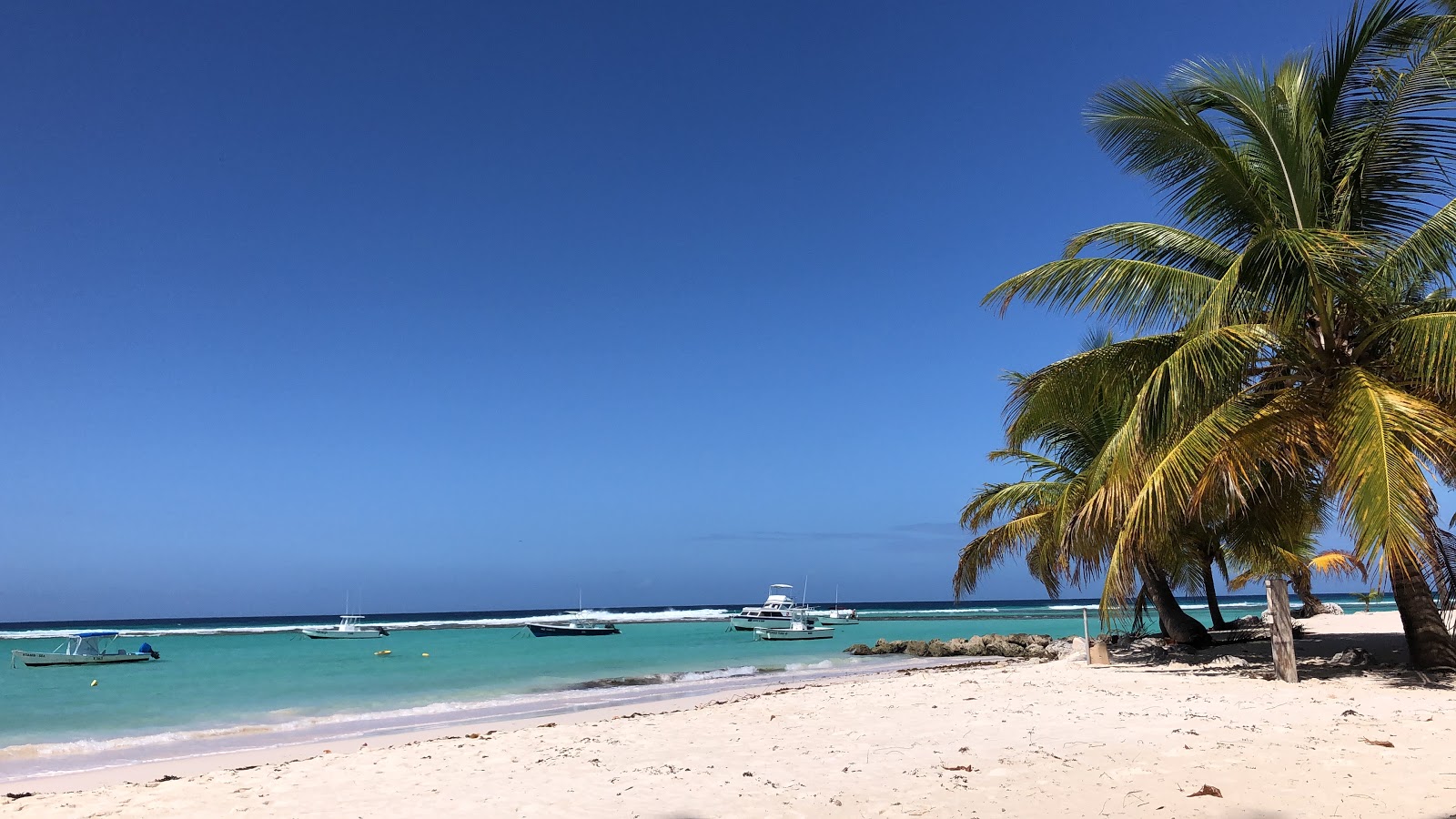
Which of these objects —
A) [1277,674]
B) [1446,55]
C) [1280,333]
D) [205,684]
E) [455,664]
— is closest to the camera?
[1446,55]

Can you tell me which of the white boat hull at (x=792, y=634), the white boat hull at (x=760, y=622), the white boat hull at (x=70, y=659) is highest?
the white boat hull at (x=70, y=659)

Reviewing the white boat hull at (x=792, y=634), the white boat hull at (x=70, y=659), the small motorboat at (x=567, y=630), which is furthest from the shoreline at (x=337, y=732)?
the small motorboat at (x=567, y=630)

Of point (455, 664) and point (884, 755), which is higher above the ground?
point (884, 755)

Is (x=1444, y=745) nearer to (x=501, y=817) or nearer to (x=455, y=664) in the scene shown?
(x=501, y=817)

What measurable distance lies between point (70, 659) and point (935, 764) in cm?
3315

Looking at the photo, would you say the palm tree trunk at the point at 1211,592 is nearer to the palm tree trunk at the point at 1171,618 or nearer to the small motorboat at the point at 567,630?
the palm tree trunk at the point at 1171,618

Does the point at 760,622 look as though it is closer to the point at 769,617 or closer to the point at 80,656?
the point at 769,617

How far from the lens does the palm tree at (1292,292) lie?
7.70 metres

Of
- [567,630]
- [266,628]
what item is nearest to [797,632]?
[567,630]

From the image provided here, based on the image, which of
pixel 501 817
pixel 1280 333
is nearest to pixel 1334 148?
pixel 1280 333

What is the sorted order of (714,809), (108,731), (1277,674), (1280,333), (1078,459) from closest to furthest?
(714,809) < (1280,333) < (1277,674) < (108,731) < (1078,459)

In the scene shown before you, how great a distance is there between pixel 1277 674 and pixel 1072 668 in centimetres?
391

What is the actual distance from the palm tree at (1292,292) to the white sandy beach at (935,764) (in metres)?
1.62

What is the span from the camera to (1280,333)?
8672 millimetres
